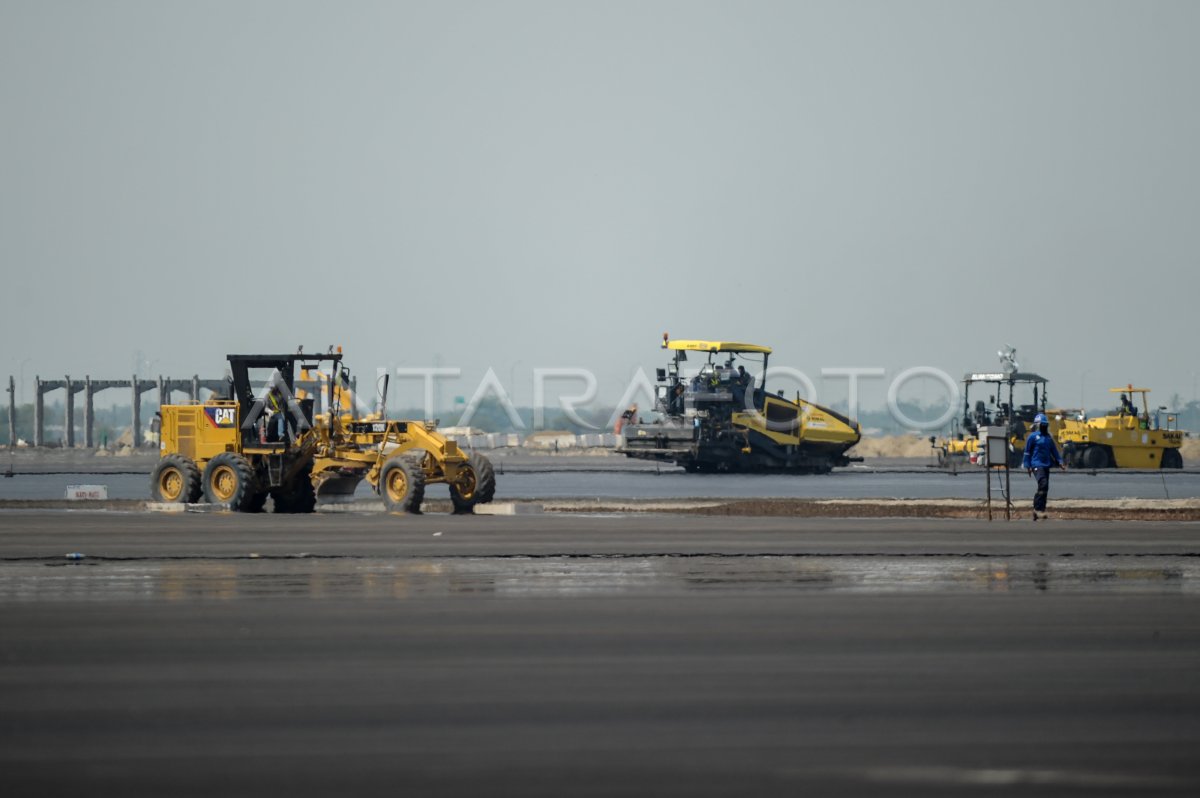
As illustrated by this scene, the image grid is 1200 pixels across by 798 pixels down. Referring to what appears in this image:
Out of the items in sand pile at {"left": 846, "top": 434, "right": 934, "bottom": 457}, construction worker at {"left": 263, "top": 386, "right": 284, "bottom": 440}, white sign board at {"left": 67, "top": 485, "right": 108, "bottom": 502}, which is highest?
construction worker at {"left": 263, "top": 386, "right": 284, "bottom": 440}

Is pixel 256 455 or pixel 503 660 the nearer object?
pixel 503 660

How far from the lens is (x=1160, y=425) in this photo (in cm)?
6116

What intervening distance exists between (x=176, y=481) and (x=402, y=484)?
16.0 feet

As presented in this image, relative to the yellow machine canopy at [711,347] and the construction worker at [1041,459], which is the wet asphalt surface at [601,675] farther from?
the yellow machine canopy at [711,347]

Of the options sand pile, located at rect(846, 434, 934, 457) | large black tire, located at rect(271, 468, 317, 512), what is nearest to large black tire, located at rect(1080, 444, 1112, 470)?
large black tire, located at rect(271, 468, 317, 512)

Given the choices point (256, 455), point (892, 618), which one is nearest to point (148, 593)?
point (892, 618)

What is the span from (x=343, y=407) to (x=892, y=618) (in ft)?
66.9

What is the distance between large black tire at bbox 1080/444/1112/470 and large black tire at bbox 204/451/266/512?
3736 cm

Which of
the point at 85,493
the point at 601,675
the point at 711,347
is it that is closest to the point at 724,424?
the point at 711,347

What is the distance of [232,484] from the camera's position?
29.1 meters

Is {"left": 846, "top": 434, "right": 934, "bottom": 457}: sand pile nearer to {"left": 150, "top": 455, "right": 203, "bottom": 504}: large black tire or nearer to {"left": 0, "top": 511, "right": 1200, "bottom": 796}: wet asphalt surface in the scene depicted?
{"left": 150, "top": 455, "right": 203, "bottom": 504}: large black tire

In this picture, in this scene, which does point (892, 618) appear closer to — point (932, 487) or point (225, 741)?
point (225, 741)

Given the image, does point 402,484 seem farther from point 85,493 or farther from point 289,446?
point 85,493

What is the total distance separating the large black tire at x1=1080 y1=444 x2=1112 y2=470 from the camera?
191 ft
